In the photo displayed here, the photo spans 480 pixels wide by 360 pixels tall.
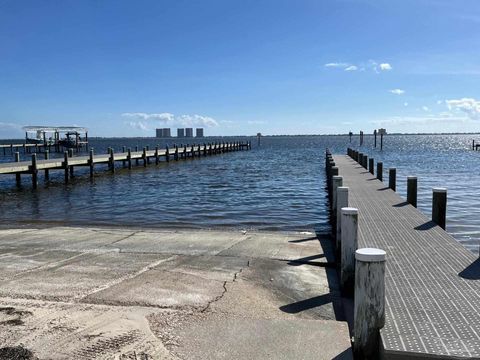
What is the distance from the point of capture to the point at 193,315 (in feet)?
18.0

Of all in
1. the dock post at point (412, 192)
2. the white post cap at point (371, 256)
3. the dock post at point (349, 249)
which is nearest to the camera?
the white post cap at point (371, 256)

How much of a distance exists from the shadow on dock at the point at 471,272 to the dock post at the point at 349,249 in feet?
4.70

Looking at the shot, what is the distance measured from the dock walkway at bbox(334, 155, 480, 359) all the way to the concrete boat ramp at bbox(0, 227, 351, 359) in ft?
2.09

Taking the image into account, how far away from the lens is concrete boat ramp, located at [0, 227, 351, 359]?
183 inches

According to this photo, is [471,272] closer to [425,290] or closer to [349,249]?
[425,290]

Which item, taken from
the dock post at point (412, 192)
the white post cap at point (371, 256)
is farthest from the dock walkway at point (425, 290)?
the dock post at point (412, 192)

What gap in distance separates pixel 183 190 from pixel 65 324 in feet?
62.8

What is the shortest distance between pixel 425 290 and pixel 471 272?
1.20m

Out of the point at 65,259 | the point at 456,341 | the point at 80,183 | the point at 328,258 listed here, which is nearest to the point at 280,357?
the point at 456,341

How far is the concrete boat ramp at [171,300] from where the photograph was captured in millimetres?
4652

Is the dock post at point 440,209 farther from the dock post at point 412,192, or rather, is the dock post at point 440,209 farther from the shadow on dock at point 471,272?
the shadow on dock at point 471,272

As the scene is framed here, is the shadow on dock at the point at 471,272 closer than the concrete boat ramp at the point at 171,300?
No

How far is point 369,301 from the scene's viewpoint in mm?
4410

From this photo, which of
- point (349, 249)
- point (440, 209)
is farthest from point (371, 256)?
point (440, 209)
